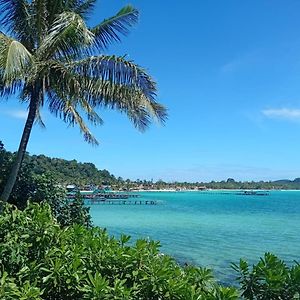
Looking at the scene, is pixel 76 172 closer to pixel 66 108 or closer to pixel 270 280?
pixel 66 108

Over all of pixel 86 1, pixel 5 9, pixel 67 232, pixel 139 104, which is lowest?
pixel 67 232

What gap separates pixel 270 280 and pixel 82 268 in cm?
142

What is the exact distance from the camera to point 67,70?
33.4 feet

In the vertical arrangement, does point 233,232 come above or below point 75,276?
below

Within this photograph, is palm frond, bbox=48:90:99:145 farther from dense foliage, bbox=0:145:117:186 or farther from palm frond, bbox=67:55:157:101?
dense foliage, bbox=0:145:117:186

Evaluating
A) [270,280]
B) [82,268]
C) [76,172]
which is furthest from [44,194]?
[76,172]

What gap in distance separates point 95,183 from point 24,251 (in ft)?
397

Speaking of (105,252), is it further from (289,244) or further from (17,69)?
(289,244)

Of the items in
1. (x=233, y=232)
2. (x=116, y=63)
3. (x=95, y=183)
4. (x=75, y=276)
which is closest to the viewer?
(x=75, y=276)

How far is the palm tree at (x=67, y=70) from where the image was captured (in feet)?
32.4

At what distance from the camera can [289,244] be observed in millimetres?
28109

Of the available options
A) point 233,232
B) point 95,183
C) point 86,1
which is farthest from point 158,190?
point 86,1

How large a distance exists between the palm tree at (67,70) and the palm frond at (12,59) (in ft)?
0.17

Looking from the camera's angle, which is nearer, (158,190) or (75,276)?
(75,276)
